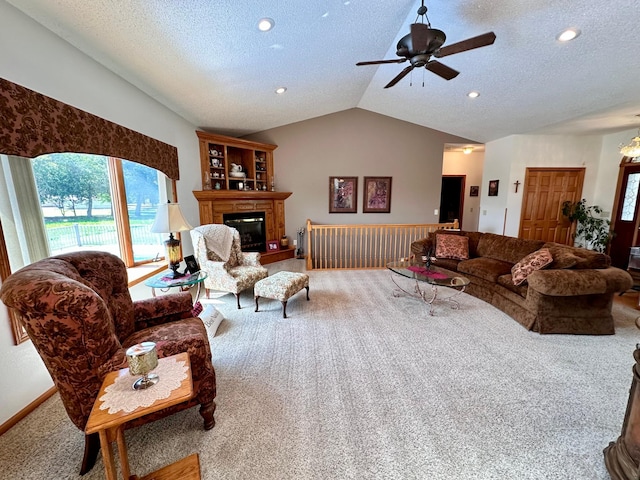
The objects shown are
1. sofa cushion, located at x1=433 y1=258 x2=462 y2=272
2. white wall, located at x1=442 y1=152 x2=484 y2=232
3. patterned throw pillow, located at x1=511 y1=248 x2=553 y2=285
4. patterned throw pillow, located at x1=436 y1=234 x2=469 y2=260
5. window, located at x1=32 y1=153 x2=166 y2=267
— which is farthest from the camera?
white wall, located at x1=442 y1=152 x2=484 y2=232

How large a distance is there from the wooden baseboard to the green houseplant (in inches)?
321

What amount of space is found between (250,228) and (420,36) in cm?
438

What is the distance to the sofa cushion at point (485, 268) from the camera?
11.7ft

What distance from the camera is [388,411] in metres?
1.79

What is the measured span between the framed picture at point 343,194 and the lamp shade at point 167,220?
13.1 feet

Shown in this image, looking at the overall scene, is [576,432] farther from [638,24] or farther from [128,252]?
[128,252]

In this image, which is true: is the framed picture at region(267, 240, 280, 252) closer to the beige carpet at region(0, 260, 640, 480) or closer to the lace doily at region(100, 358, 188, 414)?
the beige carpet at region(0, 260, 640, 480)

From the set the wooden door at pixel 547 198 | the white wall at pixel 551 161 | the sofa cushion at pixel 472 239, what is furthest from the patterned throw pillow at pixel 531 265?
the wooden door at pixel 547 198

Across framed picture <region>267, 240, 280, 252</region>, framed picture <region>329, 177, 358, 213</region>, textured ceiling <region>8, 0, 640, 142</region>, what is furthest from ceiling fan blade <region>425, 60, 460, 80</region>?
framed picture <region>267, 240, 280, 252</region>

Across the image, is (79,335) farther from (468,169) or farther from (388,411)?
(468,169)

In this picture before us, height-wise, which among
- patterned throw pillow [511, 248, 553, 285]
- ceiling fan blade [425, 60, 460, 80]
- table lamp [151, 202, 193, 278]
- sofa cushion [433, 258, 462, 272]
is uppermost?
ceiling fan blade [425, 60, 460, 80]

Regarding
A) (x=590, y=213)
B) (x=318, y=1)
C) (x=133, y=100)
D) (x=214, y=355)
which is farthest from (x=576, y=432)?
(x=590, y=213)

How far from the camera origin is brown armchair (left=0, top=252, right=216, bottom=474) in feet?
3.85

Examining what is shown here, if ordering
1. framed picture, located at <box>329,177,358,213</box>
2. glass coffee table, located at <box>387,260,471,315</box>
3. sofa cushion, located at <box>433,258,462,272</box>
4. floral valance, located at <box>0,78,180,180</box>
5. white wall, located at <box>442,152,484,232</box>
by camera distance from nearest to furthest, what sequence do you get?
floral valance, located at <box>0,78,180,180</box> < glass coffee table, located at <box>387,260,471,315</box> < sofa cushion, located at <box>433,258,462,272</box> < framed picture, located at <box>329,177,358,213</box> < white wall, located at <box>442,152,484,232</box>
